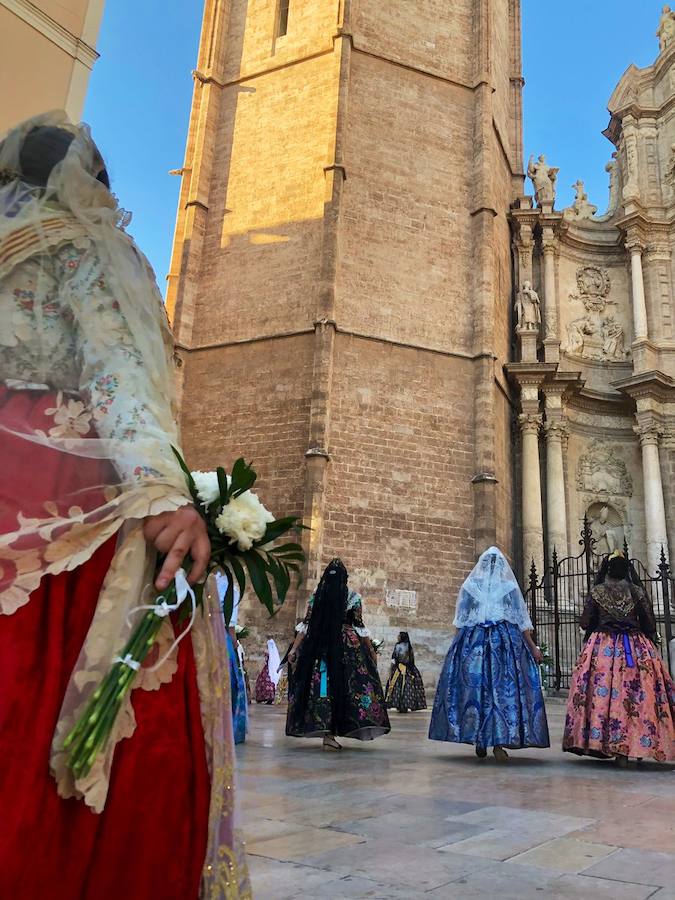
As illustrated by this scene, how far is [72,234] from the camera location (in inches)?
67.1

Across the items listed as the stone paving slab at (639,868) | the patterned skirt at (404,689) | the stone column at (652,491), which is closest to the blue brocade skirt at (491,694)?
the stone paving slab at (639,868)

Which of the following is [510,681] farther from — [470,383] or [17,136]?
[470,383]

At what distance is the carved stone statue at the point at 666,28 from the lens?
19.2 m

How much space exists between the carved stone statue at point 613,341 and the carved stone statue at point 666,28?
723cm

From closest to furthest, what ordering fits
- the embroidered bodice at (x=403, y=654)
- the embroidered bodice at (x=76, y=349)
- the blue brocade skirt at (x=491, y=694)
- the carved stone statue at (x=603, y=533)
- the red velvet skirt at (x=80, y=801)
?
the red velvet skirt at (x=80, y=801), the embroidered bodice at (x=76, y=349), the blue brocade skirt at (x=491, y=694), the embroidered bodice at (x=403, y=654), the carved stone statue at (x=603, y=533)

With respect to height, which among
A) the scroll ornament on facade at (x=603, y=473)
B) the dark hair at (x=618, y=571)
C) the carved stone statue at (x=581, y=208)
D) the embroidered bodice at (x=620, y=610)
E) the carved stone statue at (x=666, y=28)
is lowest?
the embroidered bodice at (x=620, y=610)

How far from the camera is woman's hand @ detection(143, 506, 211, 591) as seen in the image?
4.70 feet

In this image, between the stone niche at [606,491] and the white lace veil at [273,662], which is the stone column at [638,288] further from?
the white lace veil at [273,662]

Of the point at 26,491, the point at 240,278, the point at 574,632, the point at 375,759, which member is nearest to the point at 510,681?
the point at 375,759

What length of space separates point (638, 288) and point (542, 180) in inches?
145

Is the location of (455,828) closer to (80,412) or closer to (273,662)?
(80,412)

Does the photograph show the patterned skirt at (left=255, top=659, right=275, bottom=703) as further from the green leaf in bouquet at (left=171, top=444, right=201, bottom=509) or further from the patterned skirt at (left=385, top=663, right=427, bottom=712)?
the green leaf in bouquet at (left=171, top=444, right=201, bottom=509)

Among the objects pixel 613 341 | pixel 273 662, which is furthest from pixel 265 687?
pixel 613 341

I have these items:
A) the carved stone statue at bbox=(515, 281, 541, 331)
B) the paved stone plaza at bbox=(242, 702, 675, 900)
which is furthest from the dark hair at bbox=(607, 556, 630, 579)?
the carved stone statue at bbox=(515, 281, 541, 331)
